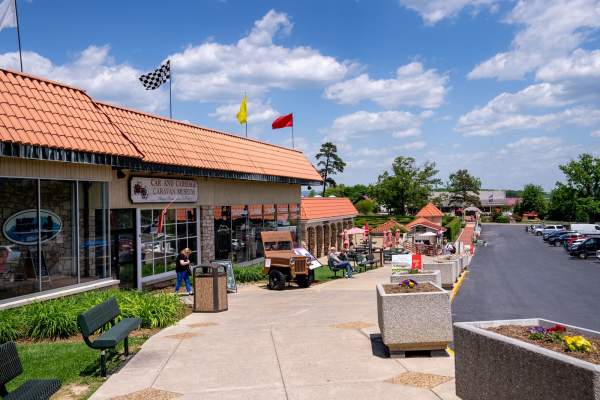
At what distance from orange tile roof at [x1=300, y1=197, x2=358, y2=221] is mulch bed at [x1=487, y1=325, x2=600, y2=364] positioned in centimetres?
2680

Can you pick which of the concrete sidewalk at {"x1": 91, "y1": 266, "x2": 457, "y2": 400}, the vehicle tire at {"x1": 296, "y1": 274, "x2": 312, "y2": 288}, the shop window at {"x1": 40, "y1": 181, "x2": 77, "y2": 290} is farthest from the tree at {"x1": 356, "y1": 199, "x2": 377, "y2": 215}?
the shop window at {"x1": 40, "y1": 181, "x2": 77, "y2": 290}

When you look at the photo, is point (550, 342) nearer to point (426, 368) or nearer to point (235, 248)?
point (426, 368)

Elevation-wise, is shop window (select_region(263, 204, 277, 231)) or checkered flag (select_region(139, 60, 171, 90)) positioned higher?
checkered flag (select_region(139, 60, 171, 90))

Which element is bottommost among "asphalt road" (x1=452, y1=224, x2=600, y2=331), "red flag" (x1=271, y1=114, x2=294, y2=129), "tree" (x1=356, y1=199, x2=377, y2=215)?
"asphalt road" (x1=452, y1=224, x2=600, y2=331)

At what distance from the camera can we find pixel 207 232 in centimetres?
2130

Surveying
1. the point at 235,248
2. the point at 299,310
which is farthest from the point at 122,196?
the point at 235,248

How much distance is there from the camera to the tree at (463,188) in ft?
423

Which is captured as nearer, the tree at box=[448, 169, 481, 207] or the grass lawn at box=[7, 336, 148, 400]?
the grass lawn at box=[7, 336, 148, 400]

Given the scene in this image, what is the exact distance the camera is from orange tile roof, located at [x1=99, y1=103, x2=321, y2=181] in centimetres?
1708

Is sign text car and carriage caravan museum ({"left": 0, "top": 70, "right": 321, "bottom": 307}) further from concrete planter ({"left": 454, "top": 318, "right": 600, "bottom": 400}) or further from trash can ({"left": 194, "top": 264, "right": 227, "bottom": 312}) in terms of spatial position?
concrete planter ({"left": 454, "top": 318, "right": 600, "bottom": 400})

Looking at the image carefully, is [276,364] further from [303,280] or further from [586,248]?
[586,248]

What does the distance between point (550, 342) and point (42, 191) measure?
422 inches

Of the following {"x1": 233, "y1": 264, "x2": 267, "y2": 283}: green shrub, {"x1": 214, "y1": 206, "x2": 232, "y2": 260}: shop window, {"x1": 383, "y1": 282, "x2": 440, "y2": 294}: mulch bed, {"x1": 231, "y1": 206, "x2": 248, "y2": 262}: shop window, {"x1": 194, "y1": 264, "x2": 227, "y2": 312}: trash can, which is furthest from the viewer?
{"x1": 231, "y1": 206, "x2": 248, "y2": 262}: shop window

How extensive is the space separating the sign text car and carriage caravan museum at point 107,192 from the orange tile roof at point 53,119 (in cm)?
3
